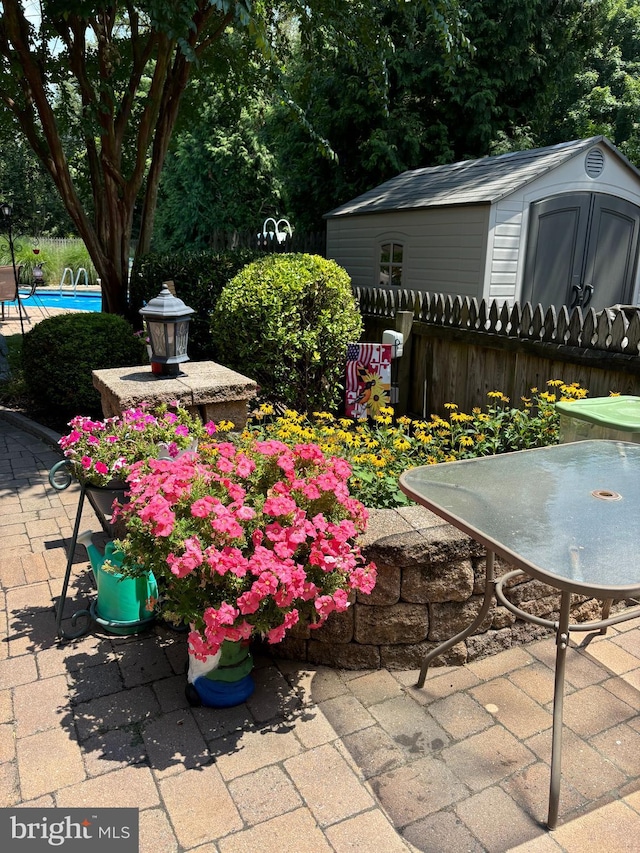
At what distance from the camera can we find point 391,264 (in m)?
9.68

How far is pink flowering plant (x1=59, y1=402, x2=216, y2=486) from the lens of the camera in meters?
2.77

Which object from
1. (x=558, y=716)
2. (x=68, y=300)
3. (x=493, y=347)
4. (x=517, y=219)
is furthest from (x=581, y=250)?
(x=68, y=300)

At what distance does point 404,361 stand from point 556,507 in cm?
462

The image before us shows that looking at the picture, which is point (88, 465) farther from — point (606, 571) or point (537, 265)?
point (537, 265)

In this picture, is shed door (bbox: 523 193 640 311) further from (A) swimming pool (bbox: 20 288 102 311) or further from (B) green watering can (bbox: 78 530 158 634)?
(A) swimming pool (bbox: 20 288 102 311)

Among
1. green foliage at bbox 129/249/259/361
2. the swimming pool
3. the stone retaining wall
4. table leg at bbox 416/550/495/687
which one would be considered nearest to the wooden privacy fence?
green foliage at bbox 129/249/259/361

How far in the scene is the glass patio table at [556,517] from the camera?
1.71m

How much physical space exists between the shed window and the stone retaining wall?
7.31m

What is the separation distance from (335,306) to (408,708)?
4.01 metres

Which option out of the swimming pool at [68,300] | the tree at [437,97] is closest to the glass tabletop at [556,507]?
the tree at [437,97]

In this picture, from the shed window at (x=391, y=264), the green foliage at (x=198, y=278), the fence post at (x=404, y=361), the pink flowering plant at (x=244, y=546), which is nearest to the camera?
the pink flowering plant at (x=244, y=546)

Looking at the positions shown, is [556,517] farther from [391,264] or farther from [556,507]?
[391,264]

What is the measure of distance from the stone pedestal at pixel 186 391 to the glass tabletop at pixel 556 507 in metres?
1.73

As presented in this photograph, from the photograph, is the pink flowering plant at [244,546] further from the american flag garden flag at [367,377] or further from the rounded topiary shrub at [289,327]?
the american flag garden flag at [367,377]
